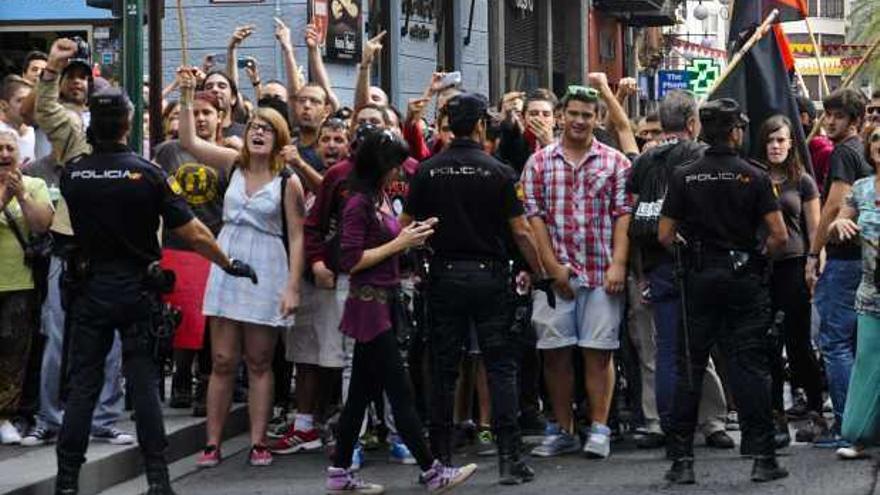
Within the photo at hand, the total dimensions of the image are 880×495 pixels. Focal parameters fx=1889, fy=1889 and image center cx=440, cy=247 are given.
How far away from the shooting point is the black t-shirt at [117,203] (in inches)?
344

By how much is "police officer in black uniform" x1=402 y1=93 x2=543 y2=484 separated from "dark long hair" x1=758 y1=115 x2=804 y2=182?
7.11ft

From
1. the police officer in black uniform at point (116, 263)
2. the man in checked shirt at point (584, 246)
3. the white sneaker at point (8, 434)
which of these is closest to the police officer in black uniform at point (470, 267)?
the man in checked shirt at point (584, 246)

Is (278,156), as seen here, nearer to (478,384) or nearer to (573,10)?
(478,384)

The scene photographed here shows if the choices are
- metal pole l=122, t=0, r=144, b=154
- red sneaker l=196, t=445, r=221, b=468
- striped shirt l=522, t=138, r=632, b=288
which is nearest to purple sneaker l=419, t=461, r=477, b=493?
red sneaker l=196, t=445, r=221, b=468

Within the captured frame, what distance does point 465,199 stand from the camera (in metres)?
9.47

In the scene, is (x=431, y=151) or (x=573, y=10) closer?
(x=431, y=151)

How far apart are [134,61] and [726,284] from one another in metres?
4.31

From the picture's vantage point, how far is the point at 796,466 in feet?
32.9

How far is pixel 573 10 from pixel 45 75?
24.4m

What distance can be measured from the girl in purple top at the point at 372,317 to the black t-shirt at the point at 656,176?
1764mm

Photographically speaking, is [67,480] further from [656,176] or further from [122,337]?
[656,176]

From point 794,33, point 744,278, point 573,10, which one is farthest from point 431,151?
point 794,33

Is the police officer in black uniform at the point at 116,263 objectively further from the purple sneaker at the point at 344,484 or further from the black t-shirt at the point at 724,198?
the black t-shirt at the point at 724,198

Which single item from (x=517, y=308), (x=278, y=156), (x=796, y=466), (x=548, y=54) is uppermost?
(x=548, y=54)
